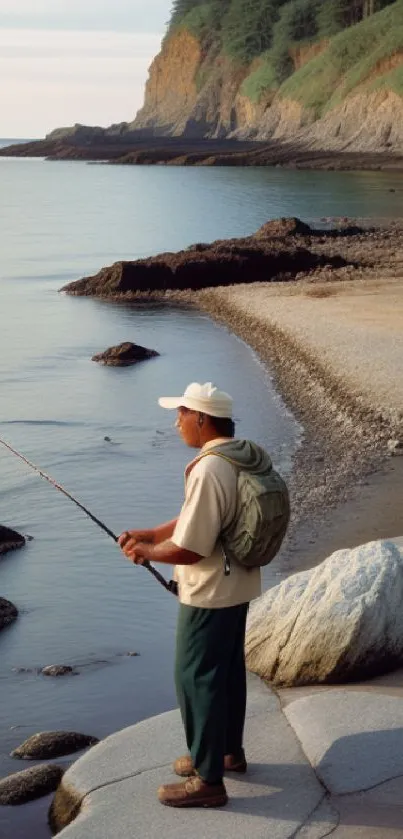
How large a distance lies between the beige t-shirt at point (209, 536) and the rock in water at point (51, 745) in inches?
104

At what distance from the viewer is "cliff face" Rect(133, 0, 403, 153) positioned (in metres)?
91.3

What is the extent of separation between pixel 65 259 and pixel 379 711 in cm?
4257

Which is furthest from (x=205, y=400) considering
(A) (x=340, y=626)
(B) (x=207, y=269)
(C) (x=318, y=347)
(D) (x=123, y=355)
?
(B) (x=207, y=269)

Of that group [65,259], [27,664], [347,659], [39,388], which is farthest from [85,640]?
[65,259]

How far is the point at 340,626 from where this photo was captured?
289 inches

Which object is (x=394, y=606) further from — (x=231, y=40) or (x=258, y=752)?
(x=231, y=40)

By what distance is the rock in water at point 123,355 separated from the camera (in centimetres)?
2459

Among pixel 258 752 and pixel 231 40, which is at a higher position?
pixel 231 40

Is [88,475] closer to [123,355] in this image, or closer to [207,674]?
[123,355]

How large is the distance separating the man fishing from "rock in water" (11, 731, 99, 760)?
6.83ft

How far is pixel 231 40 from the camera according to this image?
132250 mm

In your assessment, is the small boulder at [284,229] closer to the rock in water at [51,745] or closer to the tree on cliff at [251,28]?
the rock in water at [51,745]

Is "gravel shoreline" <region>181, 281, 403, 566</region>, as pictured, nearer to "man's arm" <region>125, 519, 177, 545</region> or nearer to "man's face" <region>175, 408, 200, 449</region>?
"man's arm" <region>125, 519, 177, 545</region>

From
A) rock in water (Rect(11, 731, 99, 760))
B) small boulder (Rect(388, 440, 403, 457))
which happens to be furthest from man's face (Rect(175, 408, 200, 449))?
small boulder (Rect(388, 440, 403, 457))
